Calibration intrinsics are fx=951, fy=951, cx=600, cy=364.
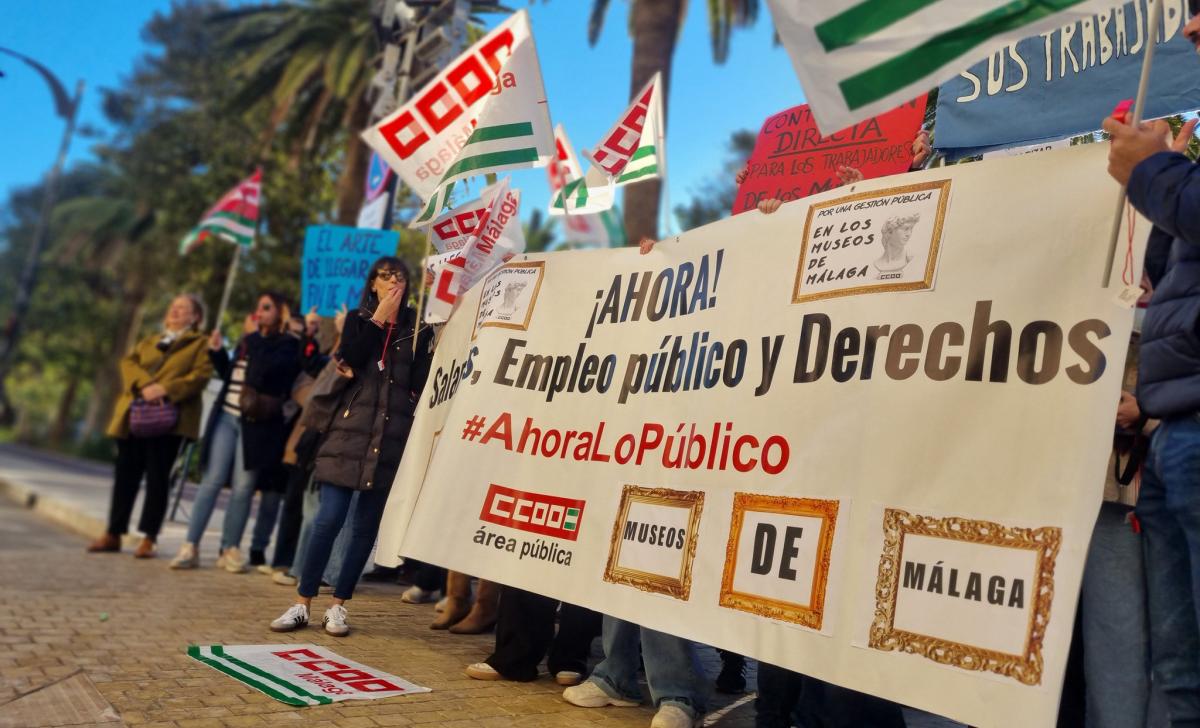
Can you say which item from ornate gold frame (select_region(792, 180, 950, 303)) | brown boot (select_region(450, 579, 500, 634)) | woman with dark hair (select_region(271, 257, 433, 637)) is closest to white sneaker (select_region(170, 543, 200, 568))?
woman with dark hair (select_region(271, 257, 433, 637))

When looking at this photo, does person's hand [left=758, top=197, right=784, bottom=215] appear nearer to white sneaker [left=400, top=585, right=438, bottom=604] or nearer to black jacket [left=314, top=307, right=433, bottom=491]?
black jacket [left=314, top=307, right=433, bottom=491]

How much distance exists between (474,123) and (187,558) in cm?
378

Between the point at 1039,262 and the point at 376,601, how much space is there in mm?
4523

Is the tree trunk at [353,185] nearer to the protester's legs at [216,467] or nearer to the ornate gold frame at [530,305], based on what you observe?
the protester's legs at [216,467]

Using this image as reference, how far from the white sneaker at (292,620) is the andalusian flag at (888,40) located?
343 cm

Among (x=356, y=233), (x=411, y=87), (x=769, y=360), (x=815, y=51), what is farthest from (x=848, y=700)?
(x=411, y=87)

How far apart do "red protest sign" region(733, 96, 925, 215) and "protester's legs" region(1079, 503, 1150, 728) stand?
76.0 inches

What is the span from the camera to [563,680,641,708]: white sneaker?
382 cm

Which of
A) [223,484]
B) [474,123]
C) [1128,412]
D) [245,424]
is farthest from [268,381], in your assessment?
[1128,412]

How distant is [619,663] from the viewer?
3.95 m

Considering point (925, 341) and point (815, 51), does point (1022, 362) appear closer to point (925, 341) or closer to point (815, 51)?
point (925, 341)

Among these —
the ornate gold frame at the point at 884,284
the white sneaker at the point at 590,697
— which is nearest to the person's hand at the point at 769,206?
the ornate gold frame at the point at 884,284

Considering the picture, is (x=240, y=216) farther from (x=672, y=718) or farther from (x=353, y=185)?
(x=672, y=718)

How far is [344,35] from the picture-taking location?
1709 centimetres
